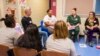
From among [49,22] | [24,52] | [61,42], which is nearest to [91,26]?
[49,22]

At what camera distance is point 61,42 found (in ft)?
8.08

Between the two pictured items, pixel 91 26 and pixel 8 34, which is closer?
pixel 8 34

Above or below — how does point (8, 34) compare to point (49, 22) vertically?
above

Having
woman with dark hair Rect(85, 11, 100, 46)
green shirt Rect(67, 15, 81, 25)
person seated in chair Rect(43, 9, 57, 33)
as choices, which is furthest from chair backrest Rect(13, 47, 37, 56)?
green shirt Rect(67, 15, 81, 25)

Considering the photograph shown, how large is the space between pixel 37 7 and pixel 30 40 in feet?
17.0

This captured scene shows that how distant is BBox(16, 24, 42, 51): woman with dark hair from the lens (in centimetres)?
250

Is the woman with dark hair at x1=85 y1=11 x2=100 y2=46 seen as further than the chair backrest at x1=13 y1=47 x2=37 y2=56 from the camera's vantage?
Yes

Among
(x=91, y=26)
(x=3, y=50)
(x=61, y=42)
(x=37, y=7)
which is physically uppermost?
(x=37, y=7)

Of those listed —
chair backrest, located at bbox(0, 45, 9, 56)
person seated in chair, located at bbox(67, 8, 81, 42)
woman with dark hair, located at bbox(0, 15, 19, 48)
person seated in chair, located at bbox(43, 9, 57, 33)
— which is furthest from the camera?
person seated in chair, located at bbox(67, 8, 81, 42)

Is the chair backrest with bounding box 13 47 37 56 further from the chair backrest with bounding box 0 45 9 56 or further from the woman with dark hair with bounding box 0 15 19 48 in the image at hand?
the woman with dark hair with bounding box 0 15 19 48

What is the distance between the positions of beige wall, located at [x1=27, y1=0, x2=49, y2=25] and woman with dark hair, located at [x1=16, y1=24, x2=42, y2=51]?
4.69 m

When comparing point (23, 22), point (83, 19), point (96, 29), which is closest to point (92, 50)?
point (96, 29)

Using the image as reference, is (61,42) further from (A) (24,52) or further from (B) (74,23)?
(B) (74,23)

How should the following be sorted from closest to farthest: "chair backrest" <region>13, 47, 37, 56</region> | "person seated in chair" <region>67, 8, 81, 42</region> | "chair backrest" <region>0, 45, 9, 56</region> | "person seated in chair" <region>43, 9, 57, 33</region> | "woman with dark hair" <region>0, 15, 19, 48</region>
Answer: "chair backrest" <region>13, 47, 37, 56</region> → "chair backrest" <region>0, 45, 9, 56</region> → "woman with dark hair" <region>0, 15, 19, 48</region> → "person seated in chair" <region>43, 9, 57, 33</region> → "person seated in chair" <region>67, 8, 81, 42</region>
